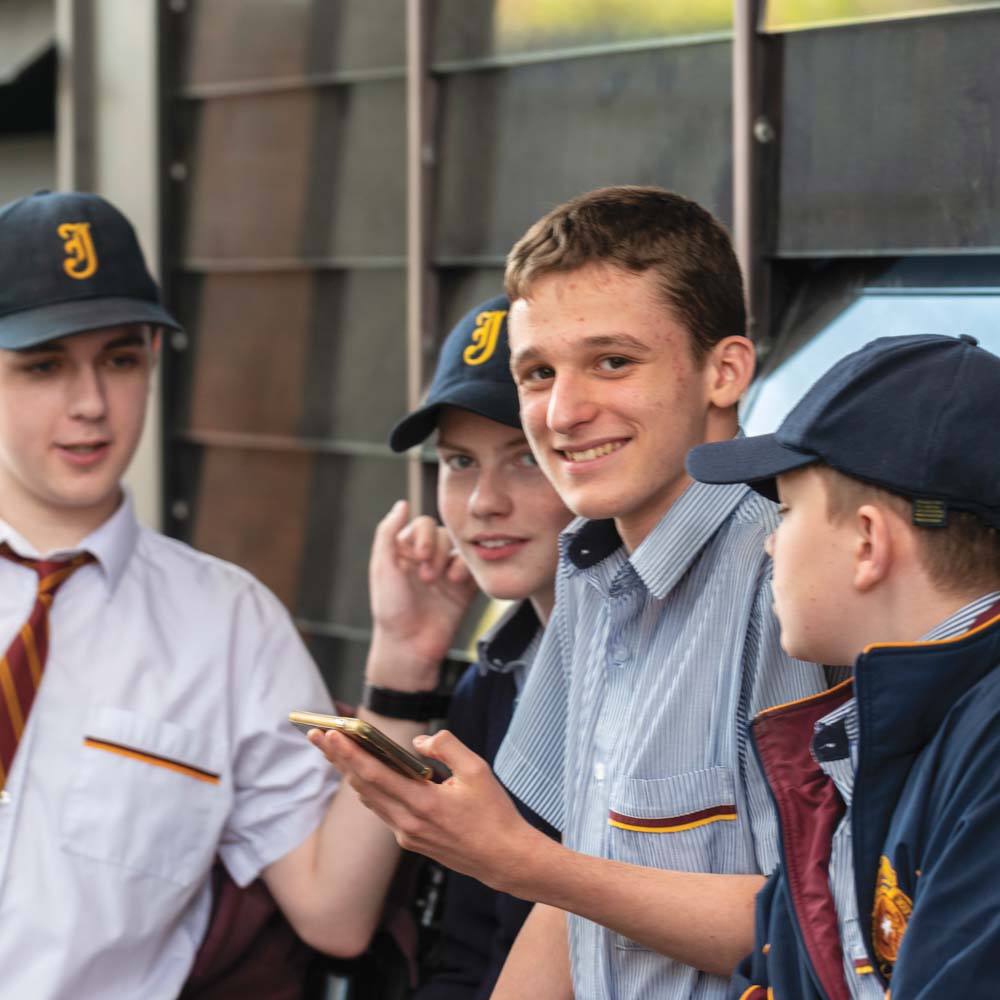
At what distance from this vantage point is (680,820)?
143 centimetres

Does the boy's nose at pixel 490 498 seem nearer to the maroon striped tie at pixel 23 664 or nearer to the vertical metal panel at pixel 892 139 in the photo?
the maroon striped tie at pixel 23 664

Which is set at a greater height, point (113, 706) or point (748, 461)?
point (748, 461)

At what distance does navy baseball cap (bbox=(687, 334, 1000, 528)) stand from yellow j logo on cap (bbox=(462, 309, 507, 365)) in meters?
0.68

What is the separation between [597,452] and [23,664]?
38.1 inches

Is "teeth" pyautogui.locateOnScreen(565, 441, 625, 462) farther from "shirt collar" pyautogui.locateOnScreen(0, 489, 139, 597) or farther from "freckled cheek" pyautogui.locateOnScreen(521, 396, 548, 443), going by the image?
"shirt collar" pyautogui.locateOnScreen(0, 489, 139, 597)

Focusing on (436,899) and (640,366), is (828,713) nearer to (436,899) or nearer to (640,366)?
(640,366)

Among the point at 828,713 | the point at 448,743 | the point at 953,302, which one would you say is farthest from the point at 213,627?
the point at 953,302

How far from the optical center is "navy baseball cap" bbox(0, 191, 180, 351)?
201 cm

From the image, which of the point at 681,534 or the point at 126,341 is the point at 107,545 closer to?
the point at 126,341

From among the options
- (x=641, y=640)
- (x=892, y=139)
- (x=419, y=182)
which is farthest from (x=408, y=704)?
(x=419, y=182)

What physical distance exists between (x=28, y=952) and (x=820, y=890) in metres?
1.14

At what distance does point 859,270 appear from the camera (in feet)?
7.84

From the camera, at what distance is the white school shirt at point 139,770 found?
1.93m

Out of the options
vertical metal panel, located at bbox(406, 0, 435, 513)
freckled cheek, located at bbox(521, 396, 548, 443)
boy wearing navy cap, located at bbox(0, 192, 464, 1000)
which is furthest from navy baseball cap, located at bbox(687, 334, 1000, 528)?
vertical metal panel, located at bbox(406, 0, 435, 513)
